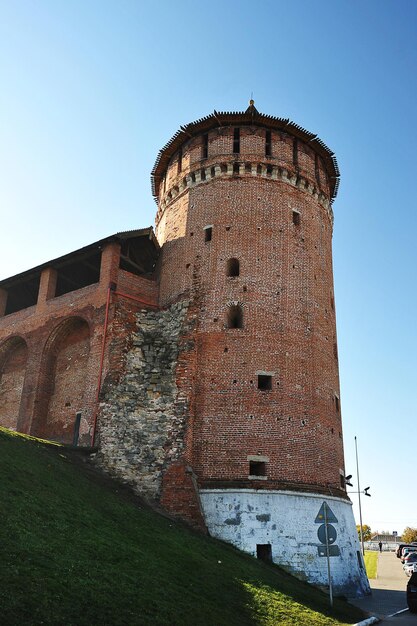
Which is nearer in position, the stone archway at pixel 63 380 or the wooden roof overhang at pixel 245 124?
the stone archway at pixel 63 380

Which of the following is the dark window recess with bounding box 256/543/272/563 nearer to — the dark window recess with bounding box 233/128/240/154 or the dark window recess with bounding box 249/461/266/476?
the dark window recess with bounding box 249/461/266/476

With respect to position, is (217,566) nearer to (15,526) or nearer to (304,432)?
(15,526)

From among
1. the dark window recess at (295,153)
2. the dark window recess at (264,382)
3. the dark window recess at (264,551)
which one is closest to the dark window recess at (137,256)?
the dark window recess at (295,153)

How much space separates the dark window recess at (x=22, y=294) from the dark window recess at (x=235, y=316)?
1132cm

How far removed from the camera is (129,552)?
1177 centimetres

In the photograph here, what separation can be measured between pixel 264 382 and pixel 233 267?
196 inches

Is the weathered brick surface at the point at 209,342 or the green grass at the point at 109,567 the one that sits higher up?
Answer: the weathered brick surface at the point at 209,342

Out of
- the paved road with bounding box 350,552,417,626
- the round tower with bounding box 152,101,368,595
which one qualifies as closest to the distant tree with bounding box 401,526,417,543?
the paved road with bounding box 350,552,417,626

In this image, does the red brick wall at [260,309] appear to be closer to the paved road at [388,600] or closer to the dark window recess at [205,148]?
the dark window recess at [205,148]

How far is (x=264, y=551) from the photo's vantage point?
58.8 feet

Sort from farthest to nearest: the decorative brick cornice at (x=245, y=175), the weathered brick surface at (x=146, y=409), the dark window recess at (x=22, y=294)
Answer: the dark window recess at (x=22, y=294), the decorative brick cornice at (x=245, y=175), the weathered brick surface at (x=146, y=409)

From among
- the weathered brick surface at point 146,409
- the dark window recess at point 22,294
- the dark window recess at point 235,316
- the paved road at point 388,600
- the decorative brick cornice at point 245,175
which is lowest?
the paved road at point 388,600

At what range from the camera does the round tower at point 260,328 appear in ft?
61.2

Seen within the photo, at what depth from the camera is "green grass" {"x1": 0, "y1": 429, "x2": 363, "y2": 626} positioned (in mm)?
8320
